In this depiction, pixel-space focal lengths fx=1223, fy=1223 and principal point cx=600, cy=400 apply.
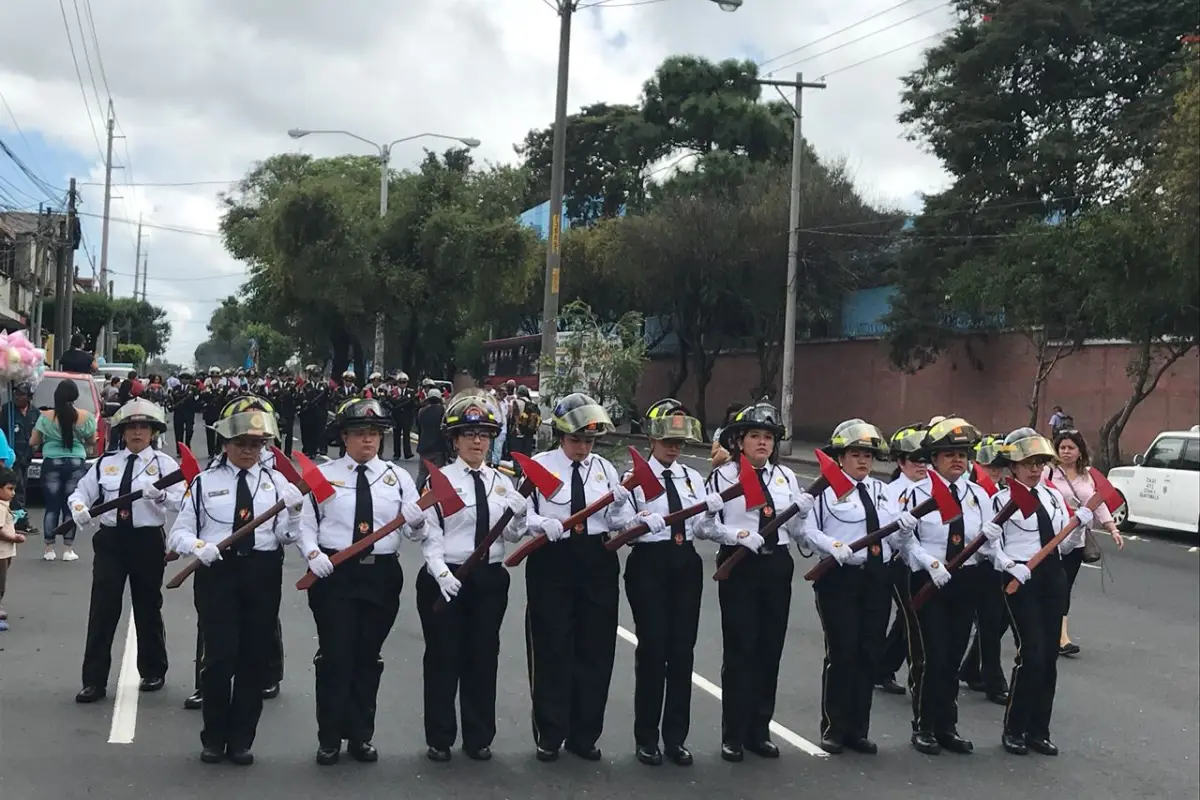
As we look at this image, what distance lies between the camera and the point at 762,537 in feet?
20.5

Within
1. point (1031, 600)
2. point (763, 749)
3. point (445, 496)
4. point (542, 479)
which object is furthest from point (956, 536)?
point (445, 496)

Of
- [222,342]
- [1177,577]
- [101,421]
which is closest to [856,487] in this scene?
[1177,577]

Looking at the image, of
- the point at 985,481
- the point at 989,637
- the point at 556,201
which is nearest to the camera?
the point at 985,481

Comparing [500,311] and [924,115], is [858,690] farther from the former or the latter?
[500,311]

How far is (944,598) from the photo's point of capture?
22.2ft

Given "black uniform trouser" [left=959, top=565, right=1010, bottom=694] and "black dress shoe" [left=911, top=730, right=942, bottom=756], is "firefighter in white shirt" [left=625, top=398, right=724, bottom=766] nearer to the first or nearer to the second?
"black dress shoe" [left=911, top=730, right=942, bottom=756]

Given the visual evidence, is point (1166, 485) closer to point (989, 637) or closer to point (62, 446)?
point (989, 637)

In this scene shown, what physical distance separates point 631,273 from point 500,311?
6661 mm

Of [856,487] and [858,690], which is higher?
[856,487]

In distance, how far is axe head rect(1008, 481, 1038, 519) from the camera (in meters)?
6.73

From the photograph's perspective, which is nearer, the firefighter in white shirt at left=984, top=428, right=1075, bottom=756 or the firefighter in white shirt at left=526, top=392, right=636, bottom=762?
the firefighter in white shirt at left=526, top=392, right=636, bottom=762

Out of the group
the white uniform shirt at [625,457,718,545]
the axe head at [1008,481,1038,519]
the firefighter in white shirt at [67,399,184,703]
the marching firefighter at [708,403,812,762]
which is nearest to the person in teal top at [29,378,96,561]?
the firefighter in white shirt at [67,399,184,703]

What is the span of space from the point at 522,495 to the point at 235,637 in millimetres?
1540

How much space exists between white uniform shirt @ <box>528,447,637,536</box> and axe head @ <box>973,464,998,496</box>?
239 centimetres
